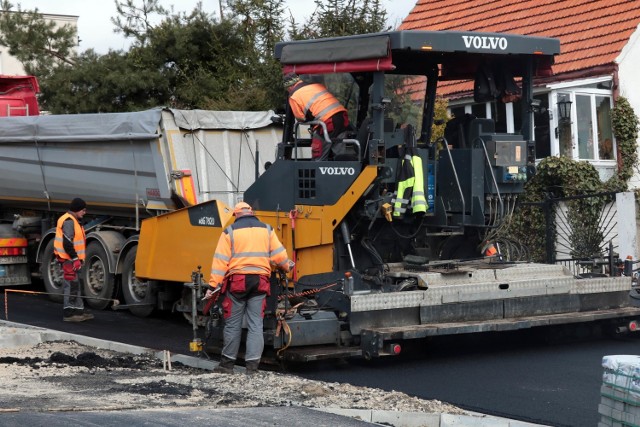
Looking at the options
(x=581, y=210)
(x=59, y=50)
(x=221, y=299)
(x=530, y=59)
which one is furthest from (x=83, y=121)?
(x=59, y=50)

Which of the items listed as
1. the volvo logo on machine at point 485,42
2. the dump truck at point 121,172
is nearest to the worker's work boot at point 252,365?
the dump truck at point 121,172

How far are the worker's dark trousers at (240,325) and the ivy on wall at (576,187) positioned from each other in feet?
27.5

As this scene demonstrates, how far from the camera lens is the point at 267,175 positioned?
11375 mm

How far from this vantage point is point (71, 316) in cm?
1349

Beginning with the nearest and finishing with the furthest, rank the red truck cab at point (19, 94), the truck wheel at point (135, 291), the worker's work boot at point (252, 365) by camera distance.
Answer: the worker's work boot at point (252, 365)
the truck wheel at point (135, 291)
the red truck cab at point (19, 94)

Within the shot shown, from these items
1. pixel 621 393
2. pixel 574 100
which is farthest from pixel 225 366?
pixel 574 100

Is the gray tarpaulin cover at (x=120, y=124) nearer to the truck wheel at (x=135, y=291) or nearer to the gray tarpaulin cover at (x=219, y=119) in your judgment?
the gray tarpaulin cover at (x=219, y=119)

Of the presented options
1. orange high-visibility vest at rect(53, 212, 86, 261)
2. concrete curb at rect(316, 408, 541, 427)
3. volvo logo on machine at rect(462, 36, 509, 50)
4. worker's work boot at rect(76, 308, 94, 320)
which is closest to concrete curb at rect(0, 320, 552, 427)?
concrete curb at rect(316, 408, 541, 427)

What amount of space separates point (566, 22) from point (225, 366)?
13156mm

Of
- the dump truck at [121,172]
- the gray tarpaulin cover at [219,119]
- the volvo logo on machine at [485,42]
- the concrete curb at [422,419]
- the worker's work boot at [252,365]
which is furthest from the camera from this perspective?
the gray tarpaulin cover at [219,119]

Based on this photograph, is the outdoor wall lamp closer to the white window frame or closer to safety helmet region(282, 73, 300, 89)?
the white window frame

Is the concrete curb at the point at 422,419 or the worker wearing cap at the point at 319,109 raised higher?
the worker wearing cap at the point at 319,109

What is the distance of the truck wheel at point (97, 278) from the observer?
14445 mm

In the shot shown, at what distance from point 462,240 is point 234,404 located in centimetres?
432
